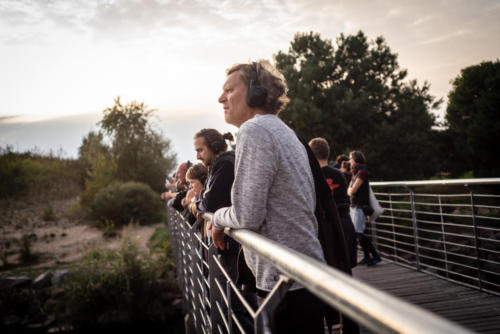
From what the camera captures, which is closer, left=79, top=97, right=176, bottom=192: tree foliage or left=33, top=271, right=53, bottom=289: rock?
left=33, top=271, right=53, bottom=289: rock

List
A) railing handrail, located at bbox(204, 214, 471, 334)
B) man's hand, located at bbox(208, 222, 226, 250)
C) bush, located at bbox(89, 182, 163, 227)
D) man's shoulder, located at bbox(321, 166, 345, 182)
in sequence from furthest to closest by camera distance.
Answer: bush, located at bbox(89, 182, 163, 227) < man's shoulder, located at bbox(321, 166, 345, 182) < man's hand, located at bbox(208, 222, 226, 250) < railing handrail, located at bbox(204, 214, 471, 334)

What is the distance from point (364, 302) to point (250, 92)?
4.35ft

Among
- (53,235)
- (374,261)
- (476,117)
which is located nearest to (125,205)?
(53,235)

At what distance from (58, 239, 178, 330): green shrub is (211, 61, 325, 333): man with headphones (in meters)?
6.84

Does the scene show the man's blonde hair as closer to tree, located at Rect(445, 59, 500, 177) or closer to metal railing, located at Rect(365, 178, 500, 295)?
metal railing, located at Rect(365, 178, 500, 295)

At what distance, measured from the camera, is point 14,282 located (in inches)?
377

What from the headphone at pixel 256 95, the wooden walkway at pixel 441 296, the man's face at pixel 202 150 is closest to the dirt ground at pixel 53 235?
the wooden walkway at pixel 441 296

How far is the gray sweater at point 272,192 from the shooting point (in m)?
1.45

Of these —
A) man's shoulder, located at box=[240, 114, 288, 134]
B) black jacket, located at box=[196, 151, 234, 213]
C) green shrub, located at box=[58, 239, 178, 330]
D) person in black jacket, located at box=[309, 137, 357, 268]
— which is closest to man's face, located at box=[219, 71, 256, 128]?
man's shoulder, located at box=[240, 114, 288, 134]

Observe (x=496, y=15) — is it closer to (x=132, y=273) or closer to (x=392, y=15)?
(x=392, y=15)

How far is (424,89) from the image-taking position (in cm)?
2109

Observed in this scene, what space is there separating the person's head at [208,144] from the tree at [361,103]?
1367 cm

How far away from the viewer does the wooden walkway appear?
11.0 ft

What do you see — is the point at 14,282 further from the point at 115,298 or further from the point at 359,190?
the point at 359,190
